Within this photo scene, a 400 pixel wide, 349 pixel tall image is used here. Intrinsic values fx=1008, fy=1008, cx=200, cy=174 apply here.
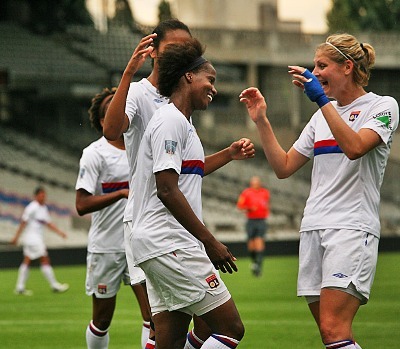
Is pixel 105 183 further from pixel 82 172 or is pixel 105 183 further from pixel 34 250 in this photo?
pixel 34 250

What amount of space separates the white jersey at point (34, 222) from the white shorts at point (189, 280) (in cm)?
1513

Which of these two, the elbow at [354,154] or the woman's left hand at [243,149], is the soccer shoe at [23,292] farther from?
the elbow at [354,154]

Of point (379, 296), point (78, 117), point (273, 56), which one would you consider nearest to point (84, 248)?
point (78, 117)

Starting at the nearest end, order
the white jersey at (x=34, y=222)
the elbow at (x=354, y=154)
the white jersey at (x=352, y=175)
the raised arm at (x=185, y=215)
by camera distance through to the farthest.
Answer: the raised arm at (x=185, y=215) → the elbow at (x=354, y=154) → the white jersey at (x=352, y=175) → the white jersey at (x=34, y=222)

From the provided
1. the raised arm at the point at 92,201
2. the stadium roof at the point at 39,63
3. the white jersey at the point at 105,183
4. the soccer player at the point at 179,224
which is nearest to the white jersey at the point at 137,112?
the soccer player at the point at 179,224

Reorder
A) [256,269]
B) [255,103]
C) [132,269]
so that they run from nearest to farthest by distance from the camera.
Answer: [255,103] < [132,269] < [256,269]

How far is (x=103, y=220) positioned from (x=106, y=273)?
45 cm

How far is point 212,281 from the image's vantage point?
5.63 metres

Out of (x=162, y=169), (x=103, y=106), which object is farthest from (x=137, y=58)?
(x=103, y=106)

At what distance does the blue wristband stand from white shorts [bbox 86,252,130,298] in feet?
10.2

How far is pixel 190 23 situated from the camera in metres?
42.6

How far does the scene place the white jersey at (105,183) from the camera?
8336 millimetres

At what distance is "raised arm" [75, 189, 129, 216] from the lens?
7.95m

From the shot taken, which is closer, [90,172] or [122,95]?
[122,95]
